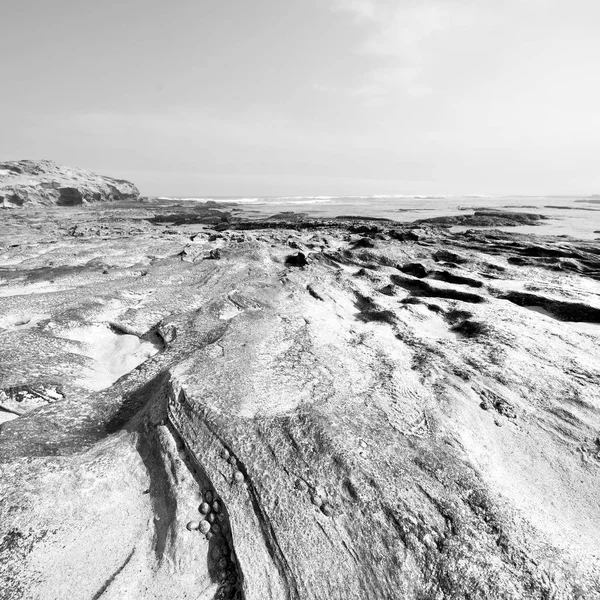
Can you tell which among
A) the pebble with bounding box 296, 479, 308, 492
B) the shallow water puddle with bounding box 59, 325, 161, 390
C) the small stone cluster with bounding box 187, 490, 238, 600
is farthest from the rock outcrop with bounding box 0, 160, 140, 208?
the pebble with bounding box 296, 479, 308, 492

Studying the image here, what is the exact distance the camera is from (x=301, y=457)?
3689 mm

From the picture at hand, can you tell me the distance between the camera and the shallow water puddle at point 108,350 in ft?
19.2

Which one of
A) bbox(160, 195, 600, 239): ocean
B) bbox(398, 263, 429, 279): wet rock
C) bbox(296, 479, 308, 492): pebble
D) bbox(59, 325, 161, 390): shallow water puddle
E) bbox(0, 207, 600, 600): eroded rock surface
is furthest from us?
bbox(160, 195, 600, 239): ocean

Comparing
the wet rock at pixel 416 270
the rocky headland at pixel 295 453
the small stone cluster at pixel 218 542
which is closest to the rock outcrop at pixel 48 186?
the rocky headland at pixel 295 453

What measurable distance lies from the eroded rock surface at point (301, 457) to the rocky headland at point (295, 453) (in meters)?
0.02

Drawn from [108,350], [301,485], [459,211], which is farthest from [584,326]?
[459,211]

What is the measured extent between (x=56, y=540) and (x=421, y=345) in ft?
19.4

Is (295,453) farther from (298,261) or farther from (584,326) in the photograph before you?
(298,261)

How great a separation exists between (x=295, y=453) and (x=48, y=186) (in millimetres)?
75615

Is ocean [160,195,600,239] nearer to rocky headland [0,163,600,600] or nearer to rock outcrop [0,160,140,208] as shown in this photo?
rocky headland [0,163,600,600]

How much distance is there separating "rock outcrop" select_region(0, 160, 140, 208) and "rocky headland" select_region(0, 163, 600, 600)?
62417 mm

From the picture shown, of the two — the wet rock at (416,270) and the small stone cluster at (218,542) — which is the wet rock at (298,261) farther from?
the small stone cluster at (218,542)

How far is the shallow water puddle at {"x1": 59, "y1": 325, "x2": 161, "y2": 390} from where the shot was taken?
586 cm

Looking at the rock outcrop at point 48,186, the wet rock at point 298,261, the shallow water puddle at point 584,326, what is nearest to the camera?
the shallow water puddle at point 584,326
